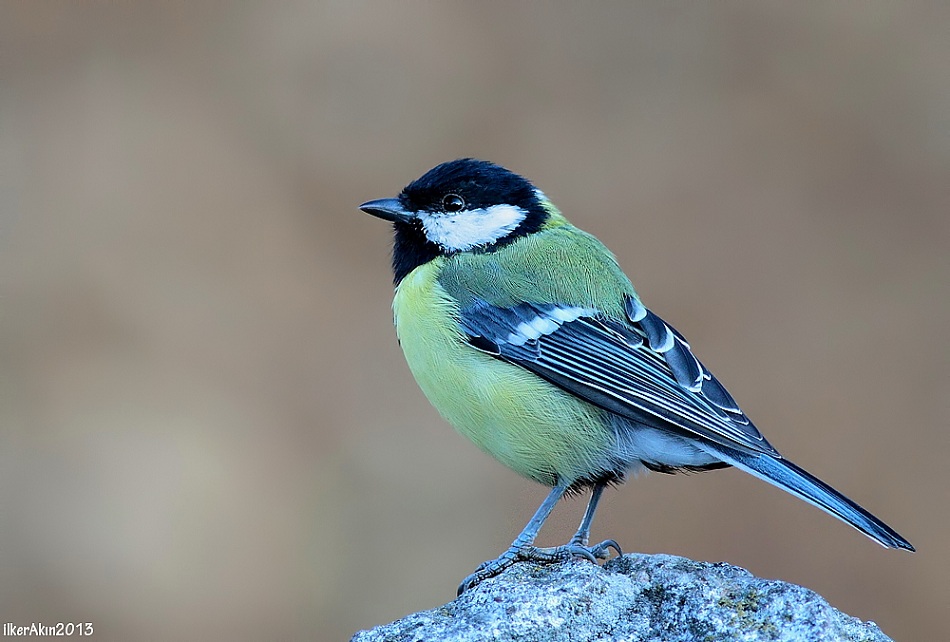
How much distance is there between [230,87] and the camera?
27.7 ft

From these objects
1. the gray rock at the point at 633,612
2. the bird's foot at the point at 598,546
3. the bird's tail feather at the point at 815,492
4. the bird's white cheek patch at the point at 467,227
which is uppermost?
the bird's white cheek patch at the point at 467,227

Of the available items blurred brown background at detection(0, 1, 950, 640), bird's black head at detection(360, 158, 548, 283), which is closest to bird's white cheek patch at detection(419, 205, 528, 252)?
bird's black head at detection(360, 158, 548, 283)

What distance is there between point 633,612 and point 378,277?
17.9 feet

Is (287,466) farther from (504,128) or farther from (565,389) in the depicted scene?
(565,389)

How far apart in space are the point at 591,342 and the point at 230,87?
544cm

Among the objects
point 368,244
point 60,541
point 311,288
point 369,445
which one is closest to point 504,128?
point 368,244

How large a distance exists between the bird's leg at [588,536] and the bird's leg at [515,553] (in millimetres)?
148

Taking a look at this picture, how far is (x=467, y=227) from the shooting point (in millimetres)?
4430

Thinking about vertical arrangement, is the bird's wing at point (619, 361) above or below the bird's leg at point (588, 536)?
above

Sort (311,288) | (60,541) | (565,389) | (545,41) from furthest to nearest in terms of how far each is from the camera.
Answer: (545,41), (311,288), (60,541), (565,389)

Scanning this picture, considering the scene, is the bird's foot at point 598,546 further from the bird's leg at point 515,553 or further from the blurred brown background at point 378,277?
the blurred brown background at point 378,277

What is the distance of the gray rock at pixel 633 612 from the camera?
2.96 m

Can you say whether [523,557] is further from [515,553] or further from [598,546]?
[598,546]

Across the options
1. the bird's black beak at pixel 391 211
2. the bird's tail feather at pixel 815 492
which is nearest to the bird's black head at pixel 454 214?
the bird's black beak at pixel 391 211
